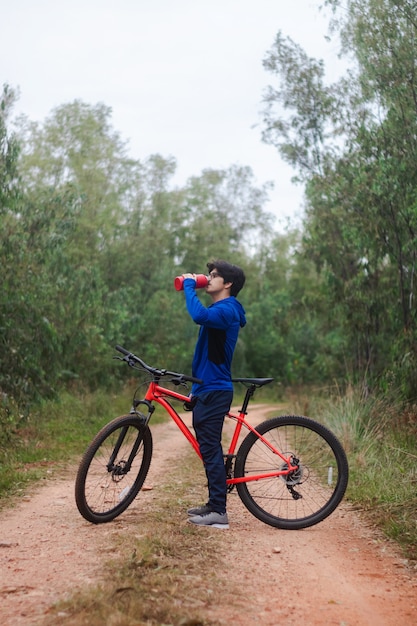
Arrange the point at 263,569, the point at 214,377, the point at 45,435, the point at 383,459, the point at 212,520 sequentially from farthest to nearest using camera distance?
the point at 45,435 < the point at 383,459 < the point at 214,377 < the point at 212,520 < the point at 263,569

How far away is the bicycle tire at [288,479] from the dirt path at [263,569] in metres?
0.15

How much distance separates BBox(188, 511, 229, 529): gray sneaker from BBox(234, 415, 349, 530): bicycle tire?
286 mm

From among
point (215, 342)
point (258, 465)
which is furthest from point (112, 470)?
point (215, 342)

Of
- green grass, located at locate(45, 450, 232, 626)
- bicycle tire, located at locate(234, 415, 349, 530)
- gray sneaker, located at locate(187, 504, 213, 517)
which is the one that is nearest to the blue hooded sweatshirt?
bicycle tire, located at locate(234, 415, 349, 530)

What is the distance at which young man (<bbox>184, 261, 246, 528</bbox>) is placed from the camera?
5449 mm

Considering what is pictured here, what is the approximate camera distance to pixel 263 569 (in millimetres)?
4371

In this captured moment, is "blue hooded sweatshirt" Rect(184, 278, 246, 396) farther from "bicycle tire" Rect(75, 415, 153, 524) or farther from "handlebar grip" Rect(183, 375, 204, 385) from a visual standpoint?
"bicycle tire" Rect(75, 415, 153, 524)

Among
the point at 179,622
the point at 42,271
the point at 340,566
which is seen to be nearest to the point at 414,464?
the point at 340,566

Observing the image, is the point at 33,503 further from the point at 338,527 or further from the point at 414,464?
the point at 414,464

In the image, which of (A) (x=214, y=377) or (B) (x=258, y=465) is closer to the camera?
(A) (x=214, y=377)

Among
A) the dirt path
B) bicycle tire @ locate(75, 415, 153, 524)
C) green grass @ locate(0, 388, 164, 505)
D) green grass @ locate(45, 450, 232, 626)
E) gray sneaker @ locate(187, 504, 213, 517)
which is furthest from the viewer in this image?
green grass @ locate(0, 388, 164, 505)

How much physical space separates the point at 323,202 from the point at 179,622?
46.6 ft

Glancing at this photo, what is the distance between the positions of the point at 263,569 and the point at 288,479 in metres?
1.41

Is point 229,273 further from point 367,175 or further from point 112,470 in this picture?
point 367,175
